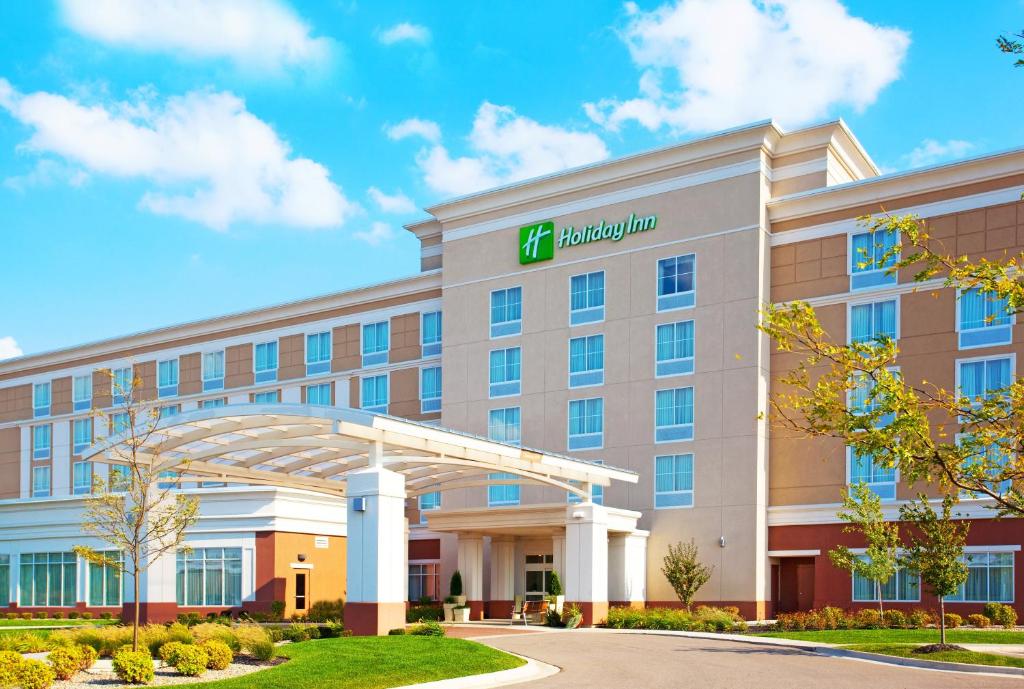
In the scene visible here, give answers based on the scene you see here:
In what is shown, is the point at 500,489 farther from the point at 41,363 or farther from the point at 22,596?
the point at 41,363

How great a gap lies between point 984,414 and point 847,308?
96.3ft

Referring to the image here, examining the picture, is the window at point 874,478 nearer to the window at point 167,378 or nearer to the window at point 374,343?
the window at point 374,343

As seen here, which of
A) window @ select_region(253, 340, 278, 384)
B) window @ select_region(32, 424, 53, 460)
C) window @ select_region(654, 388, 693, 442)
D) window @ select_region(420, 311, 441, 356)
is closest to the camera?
window @ select_region(654, 388, 693, 442)

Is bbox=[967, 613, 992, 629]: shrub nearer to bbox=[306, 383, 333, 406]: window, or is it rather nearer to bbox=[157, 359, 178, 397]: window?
bbox=[306, 383, 333, 406]: window

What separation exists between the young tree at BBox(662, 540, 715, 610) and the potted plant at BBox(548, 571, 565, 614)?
3987 mm

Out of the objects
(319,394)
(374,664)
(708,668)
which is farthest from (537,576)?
(374,664)

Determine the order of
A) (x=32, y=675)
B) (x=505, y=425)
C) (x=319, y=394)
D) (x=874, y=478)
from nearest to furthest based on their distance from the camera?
(x=32, y=675), (x=874, y=478), (x=505, y=425), (x=319, y=394)

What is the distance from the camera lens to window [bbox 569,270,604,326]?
4581 centimetres

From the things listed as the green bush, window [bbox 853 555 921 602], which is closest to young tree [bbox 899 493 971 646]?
window [bbox 853 555 921 602]

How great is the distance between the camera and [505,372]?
48344mm

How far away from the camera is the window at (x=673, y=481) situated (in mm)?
42531

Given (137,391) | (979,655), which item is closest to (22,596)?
(137,391)

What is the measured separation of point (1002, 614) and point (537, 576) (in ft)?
56.8

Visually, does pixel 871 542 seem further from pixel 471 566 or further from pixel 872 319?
pixel 471 566
